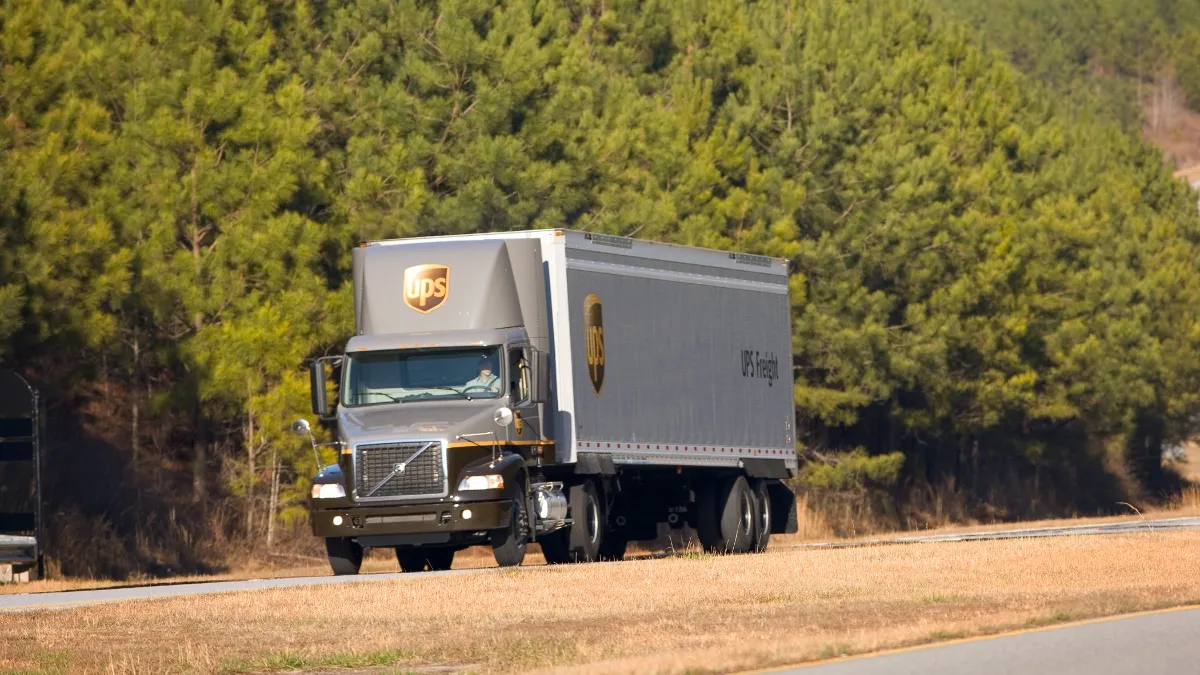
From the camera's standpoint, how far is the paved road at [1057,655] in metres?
Result: 11.7

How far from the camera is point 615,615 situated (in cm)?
1650

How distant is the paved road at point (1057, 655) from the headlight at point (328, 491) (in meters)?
11.0

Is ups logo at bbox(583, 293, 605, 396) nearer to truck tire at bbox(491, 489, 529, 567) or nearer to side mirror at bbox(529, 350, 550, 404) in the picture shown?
side mirror at bbox(529, 350, 550, 404)

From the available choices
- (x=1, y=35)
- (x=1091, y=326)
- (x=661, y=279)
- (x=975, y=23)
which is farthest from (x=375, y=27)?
(x=975, y=23)

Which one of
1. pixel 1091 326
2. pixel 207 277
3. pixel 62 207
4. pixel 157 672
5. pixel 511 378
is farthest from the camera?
pixel 1091 326

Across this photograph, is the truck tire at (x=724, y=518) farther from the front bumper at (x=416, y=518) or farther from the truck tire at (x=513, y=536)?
the front bumper at (x=416, y=518)

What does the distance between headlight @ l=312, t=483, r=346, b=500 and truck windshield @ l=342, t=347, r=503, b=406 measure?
1.02 m

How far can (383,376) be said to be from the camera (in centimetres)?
2372

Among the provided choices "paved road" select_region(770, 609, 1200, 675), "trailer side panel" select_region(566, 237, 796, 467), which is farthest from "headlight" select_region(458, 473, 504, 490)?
"paved road" select_region(770, 609, 1200, 675)

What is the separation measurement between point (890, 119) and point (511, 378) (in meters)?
26.6

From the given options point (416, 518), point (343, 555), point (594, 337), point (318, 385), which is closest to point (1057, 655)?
point (416, 518)

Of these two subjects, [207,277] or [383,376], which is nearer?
[383,376]

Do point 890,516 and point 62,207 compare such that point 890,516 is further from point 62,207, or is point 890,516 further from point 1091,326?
point 62,207

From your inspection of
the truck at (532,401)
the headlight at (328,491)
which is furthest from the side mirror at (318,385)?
the headlight at (328,491)
